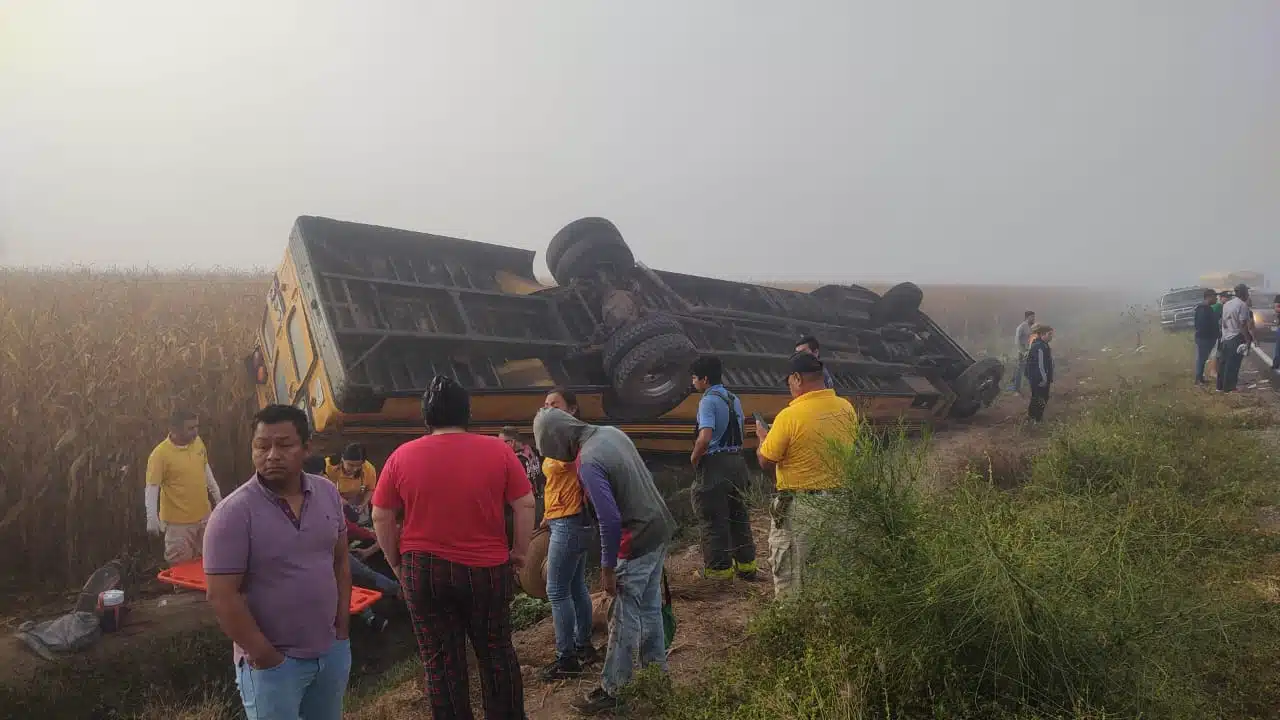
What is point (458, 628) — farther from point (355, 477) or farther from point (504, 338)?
point (504, 338)

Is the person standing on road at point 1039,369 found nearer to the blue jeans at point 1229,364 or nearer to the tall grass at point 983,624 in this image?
the blue jeans at point 1229,364

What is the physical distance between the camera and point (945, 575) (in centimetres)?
271

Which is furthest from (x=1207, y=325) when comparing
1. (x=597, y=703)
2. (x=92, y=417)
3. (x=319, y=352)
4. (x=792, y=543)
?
(x=92, y=417)

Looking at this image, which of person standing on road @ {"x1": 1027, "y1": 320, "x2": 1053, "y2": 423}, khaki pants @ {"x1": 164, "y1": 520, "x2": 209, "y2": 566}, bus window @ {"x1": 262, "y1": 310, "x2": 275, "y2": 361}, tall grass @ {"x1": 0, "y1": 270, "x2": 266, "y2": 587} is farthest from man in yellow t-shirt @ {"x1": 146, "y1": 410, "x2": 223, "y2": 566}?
person standing on road @ {"x1": 1027, "y1": 320, "x2": 1053, "y2": 423}

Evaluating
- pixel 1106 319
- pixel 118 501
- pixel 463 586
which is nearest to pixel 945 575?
pixel 463 586

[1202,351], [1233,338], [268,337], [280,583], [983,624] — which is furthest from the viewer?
[1202,351]

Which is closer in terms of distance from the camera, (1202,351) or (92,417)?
(92,417)

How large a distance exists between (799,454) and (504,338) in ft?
13.2

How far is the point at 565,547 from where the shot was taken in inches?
156

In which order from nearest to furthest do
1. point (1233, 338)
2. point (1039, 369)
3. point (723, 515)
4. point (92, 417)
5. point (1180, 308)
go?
point (723, 515), point (92, 417), point (1233, 338), point (1039, 369), point (1180, 308)

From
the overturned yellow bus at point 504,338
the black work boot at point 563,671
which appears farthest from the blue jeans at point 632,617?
the overturned yellow bus at point 504,338

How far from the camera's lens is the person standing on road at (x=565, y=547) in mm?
3971

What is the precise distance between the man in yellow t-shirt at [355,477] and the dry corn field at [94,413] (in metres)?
1.84

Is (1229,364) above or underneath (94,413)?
underneath
